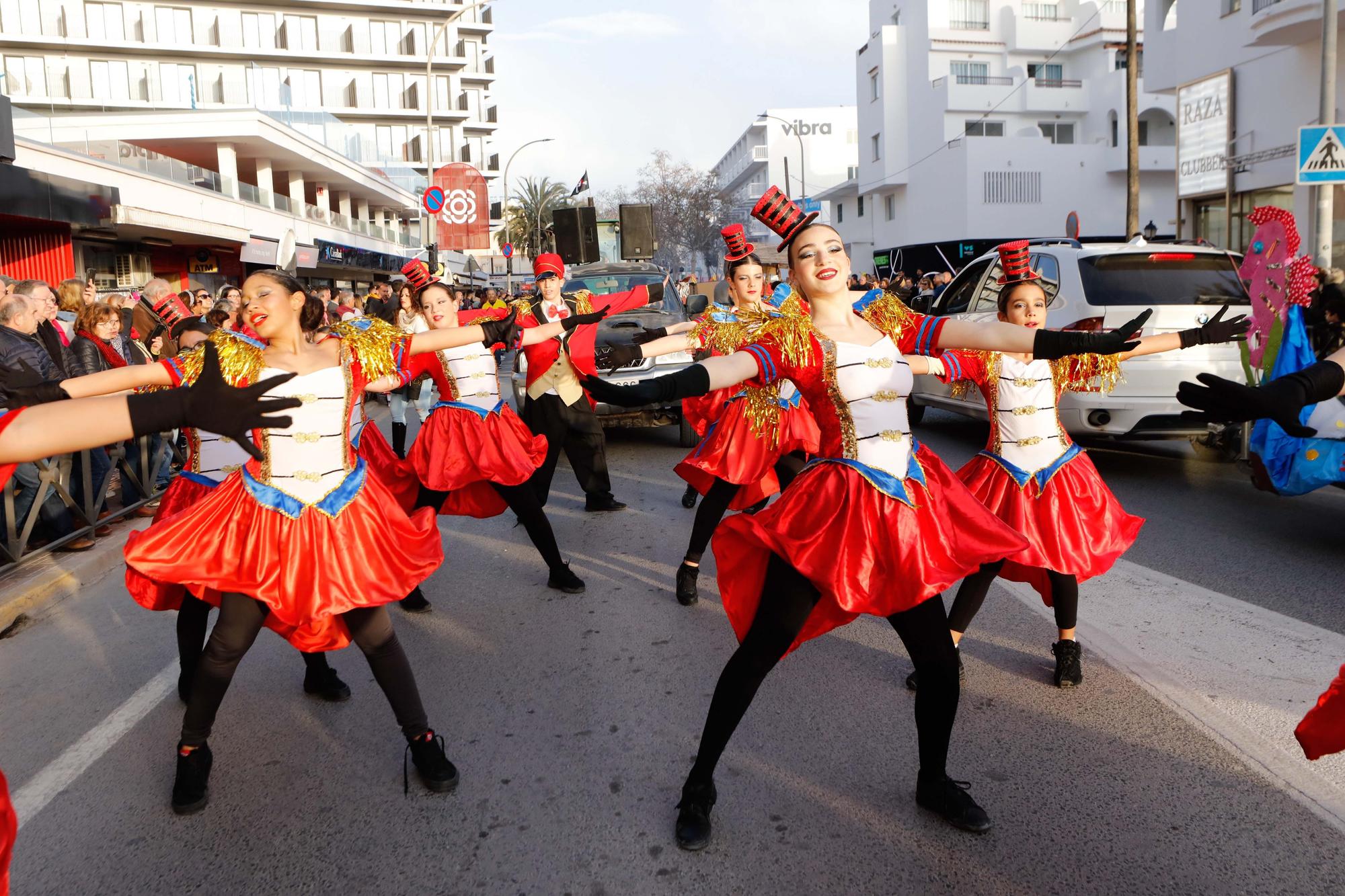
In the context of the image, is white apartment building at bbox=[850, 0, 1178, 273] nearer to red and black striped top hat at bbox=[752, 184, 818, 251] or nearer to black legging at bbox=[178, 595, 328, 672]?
red and black striped top hat at bbox=[752, 184, 818, 251]

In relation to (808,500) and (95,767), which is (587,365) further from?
(95,767)

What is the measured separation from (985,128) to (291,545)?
47175 millimetres

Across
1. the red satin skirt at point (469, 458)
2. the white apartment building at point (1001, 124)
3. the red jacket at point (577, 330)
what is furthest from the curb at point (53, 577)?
the white apartment building at point (1001, 124)

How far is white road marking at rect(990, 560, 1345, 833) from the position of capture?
3.72 meters

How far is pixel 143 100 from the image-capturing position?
62.1 metres

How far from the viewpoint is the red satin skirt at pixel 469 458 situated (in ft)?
20.2

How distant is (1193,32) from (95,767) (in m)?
26.9

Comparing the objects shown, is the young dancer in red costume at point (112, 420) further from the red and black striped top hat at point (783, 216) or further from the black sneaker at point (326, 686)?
the black sneaker at point (326, 686)

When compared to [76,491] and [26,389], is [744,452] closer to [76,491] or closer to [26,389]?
[26,389]

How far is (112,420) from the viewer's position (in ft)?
7.29

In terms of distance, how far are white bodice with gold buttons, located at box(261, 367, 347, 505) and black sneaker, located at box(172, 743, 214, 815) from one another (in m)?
0.97

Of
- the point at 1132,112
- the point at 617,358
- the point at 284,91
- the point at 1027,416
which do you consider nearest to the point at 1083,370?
the point at 1027,416

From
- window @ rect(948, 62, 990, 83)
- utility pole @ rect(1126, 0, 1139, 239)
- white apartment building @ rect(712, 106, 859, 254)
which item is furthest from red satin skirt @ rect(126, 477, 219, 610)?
white apartment building @ rect(712, 106, 859, 254)

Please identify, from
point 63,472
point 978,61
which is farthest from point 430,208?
point 978,61
